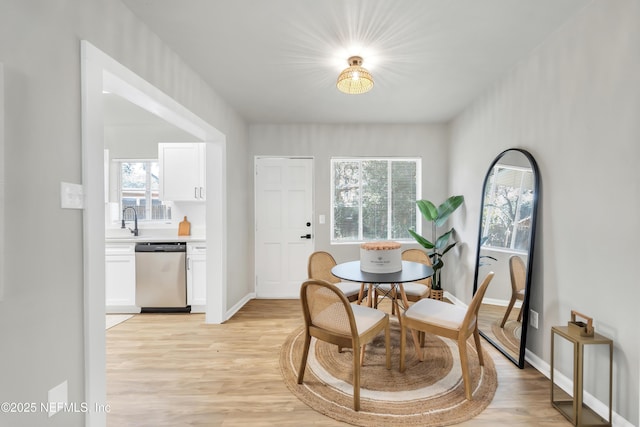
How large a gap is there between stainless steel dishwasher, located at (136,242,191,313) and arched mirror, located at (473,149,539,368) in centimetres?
339

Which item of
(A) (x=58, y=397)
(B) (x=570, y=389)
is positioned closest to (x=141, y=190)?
(A) (x=58, y=397)

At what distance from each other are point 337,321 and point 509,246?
1728 mm

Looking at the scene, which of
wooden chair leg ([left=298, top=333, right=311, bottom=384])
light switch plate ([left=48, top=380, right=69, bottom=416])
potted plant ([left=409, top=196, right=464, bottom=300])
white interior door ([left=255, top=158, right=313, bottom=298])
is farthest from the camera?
white interior door ([left=255, top=158, right=313, bottom=298])

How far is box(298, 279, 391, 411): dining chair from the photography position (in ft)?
5.88

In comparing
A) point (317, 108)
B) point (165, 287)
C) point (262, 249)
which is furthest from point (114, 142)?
point (317, 108)

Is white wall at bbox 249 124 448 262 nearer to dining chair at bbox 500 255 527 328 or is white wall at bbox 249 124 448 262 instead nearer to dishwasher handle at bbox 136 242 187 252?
dishwasher handle at bbox 136 242 187 252

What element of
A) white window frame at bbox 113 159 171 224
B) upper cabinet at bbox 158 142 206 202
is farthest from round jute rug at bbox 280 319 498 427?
white window frame at bbox 113 159 171 224

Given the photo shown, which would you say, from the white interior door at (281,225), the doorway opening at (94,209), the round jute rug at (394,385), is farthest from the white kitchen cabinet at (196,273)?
the doorway opening at (94,209)

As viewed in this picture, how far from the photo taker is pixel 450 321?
2.01 metres

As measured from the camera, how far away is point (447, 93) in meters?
3.09

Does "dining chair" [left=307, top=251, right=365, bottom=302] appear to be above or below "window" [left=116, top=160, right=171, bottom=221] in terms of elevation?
below

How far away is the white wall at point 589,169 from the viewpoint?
153cm

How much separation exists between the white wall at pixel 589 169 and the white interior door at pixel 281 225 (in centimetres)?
266

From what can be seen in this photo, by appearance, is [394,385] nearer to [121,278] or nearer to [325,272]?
[325,272]
